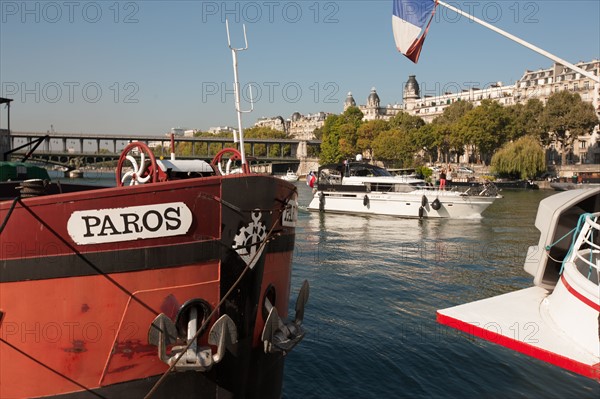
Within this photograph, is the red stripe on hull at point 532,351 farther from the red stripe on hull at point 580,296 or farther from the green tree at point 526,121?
the green tree at point 526,121

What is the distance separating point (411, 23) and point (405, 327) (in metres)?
6.14

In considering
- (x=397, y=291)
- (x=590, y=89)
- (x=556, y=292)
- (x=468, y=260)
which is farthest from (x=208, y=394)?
(x=590, y=89)

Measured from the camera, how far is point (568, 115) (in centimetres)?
8356

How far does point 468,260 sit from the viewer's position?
20438mm

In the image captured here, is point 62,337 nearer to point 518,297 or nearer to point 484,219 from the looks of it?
point 518,297

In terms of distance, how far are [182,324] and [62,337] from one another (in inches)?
49.4

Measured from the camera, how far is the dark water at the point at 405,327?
898 centimetres

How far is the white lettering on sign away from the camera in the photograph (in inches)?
227

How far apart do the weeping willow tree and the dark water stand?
5579 centimetres

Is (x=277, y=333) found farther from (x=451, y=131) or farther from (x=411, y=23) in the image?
(x=451, y=131)

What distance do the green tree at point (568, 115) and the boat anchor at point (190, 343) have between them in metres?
88.3

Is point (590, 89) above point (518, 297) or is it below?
above

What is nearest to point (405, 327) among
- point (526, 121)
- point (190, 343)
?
point (190, 343)

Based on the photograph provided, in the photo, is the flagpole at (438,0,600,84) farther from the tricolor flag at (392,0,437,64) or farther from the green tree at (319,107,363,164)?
the green tree at (319,107,363,164)
